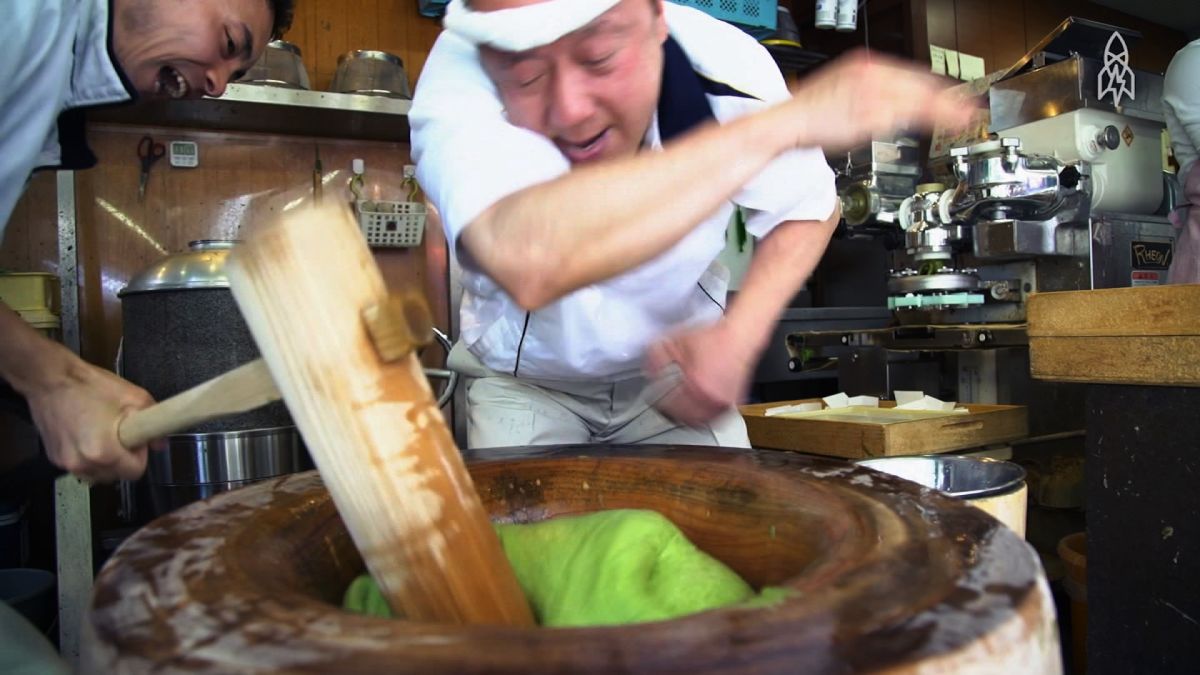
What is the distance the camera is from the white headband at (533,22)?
103cm

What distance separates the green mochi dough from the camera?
688 millimetres

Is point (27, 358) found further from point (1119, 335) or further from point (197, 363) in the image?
point (1119, 335)

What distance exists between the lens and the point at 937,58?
15.7 ft

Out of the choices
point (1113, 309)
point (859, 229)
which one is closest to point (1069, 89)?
point (859, 229)

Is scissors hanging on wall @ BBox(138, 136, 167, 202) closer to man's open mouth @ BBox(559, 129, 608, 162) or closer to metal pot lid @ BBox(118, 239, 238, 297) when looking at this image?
metal pot lid @ BBox(118, 239, 238, 297)

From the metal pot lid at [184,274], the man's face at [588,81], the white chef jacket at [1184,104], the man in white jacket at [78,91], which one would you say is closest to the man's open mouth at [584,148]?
the man's face at [588,81]

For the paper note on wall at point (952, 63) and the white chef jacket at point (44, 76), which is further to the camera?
the paper note on wall at point (952, 63)

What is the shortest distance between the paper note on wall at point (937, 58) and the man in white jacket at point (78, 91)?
4.19 meters

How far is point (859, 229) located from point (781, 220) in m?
2.27

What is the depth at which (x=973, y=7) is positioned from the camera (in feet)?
16.5

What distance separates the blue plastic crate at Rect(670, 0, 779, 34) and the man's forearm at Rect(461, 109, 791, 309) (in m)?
3.13

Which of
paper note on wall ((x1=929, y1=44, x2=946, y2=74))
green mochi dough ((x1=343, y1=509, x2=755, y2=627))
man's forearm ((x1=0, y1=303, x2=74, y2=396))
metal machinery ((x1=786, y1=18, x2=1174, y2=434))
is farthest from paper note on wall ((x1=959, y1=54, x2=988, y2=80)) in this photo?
man's forearm ((x1=0, y1=303, x2=74, y2=396))

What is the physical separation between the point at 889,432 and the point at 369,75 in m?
2.48

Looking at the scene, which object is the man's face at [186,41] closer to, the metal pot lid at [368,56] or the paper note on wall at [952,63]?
the metal pot lid at [368,56]
